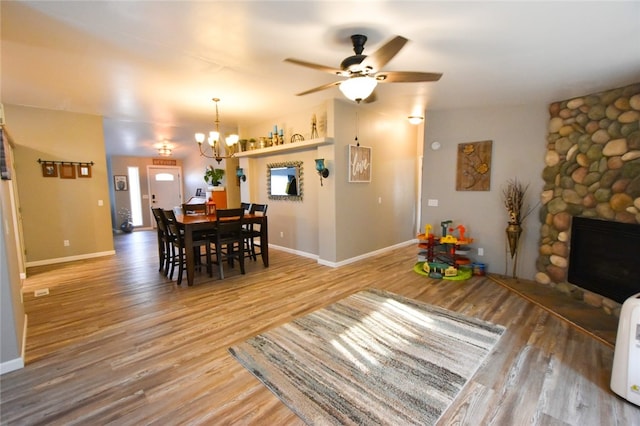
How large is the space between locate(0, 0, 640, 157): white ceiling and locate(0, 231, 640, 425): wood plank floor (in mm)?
2601

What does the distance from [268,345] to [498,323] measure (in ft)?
7.54

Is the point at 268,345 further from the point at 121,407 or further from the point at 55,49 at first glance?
the point at 55,49

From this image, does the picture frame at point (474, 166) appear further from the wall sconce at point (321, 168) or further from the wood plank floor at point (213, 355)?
the wall sconce at point (321, 168)

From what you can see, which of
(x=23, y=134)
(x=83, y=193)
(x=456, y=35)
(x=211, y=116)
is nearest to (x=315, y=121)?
(x=211, y=116)

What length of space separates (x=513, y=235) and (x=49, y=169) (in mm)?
7661

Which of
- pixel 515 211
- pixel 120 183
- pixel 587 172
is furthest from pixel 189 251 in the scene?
pixel 120 183

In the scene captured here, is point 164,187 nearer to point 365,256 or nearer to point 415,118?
point 365,256

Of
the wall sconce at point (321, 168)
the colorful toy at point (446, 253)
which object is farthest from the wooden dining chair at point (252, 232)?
the colorful toy at point (446, 253)

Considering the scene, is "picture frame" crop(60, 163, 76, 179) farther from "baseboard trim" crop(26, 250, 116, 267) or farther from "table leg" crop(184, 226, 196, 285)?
"table leg" crop(184, 226, 196, 285)

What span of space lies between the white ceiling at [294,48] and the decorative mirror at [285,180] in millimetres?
1398

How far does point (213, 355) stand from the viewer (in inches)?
92.3

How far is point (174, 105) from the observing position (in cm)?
463

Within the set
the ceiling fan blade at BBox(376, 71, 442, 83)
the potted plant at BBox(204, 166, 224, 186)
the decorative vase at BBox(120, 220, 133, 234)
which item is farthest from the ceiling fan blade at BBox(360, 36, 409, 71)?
the decorative vase at BBox(120, 220, 133, 234)

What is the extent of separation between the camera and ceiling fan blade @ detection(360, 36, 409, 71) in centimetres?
191
